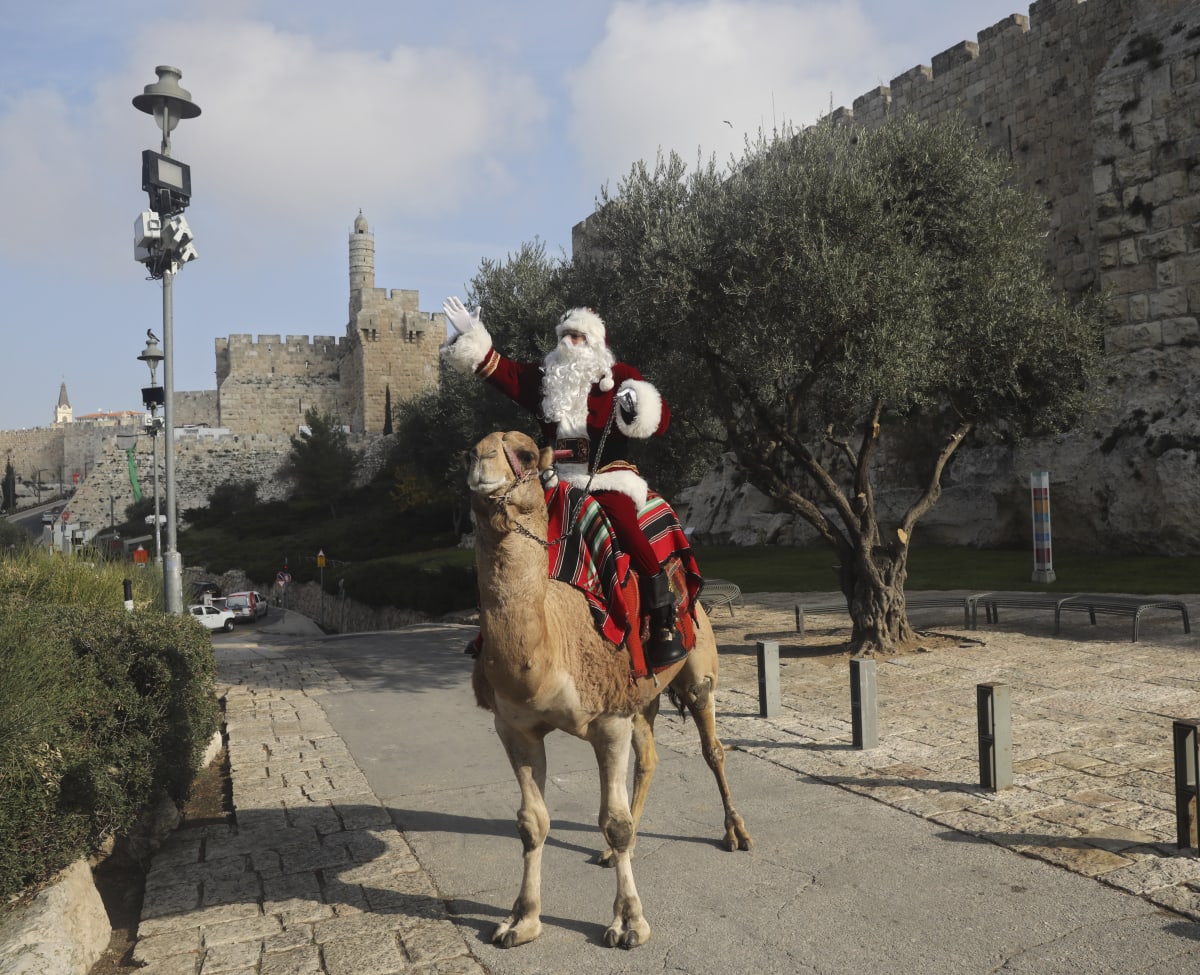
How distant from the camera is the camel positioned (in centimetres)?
368

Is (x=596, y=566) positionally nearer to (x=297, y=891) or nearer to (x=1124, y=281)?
(x=297, y=891)

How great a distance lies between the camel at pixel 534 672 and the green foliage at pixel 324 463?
161 ft

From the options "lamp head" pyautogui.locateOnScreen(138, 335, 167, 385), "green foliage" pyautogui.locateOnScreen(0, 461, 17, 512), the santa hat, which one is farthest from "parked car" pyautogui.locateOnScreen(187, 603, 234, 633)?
"green foliage" pyautogui.locateOnScreen(0, 461, 17, 512)

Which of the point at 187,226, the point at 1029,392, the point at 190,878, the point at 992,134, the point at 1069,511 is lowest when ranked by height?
the point at 190,878

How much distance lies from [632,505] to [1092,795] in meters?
3.56

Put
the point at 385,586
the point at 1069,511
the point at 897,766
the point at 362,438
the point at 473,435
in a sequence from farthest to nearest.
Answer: the point at 362,438 < the point at 385,586 < the point at 1069,511 < the point at 473,435 < the point at 897,766

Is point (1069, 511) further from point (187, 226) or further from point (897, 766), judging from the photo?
point (187, 226)

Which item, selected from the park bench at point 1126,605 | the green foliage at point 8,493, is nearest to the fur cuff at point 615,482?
the park bench at point 1126,605

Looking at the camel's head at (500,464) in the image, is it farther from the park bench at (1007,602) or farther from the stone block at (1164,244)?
the stone block at (1164,244)

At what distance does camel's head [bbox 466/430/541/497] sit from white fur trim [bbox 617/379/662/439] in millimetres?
1193

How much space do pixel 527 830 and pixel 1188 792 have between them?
3429mm

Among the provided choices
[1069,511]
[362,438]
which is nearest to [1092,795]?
[1069,511]

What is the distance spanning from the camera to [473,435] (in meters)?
17.0

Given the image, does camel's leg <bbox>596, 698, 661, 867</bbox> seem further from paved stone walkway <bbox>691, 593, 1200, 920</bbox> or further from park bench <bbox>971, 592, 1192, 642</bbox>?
park bench <bbox>971, 592, 1192, 642</bbox>
